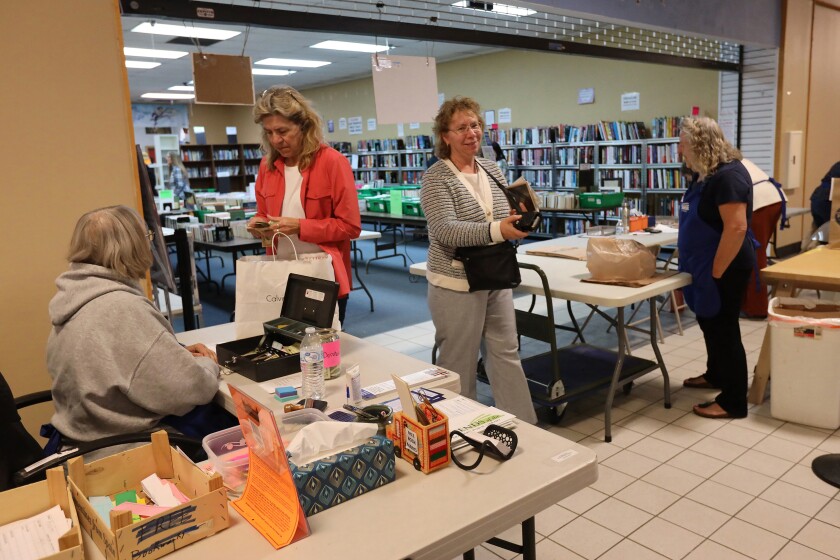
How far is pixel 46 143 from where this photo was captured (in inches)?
101

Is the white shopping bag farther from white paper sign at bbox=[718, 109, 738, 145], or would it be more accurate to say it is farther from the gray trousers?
white paper sign at bbox=[718, 109, 738, 145]

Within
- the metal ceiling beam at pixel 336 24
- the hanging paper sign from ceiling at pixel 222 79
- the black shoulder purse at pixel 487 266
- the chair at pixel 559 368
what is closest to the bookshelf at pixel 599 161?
the metal ceiling beam at pixel 336 24

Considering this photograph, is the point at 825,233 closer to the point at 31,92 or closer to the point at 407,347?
the point at 407,347

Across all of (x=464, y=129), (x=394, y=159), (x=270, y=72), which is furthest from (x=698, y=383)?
(x=270, y=72)

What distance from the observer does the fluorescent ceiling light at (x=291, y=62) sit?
414 inches

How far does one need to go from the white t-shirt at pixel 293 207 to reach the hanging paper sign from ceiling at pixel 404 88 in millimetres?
1699

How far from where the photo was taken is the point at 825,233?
18.7ft

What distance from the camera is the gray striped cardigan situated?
2.62 metres

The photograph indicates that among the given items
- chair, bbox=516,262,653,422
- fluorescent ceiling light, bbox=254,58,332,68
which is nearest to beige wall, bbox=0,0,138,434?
chair, bbox=516,262,653,422

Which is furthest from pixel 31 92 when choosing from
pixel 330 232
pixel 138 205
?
pixel 330 232

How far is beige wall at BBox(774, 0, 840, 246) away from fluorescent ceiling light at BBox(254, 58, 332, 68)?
7063 millimetres

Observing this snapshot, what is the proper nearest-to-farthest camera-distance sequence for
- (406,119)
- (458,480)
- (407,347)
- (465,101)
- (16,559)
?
(16,559)
(458,480)
(465,101)
(406,119)
(407,347)

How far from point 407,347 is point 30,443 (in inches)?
134

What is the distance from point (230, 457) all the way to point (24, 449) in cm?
69
